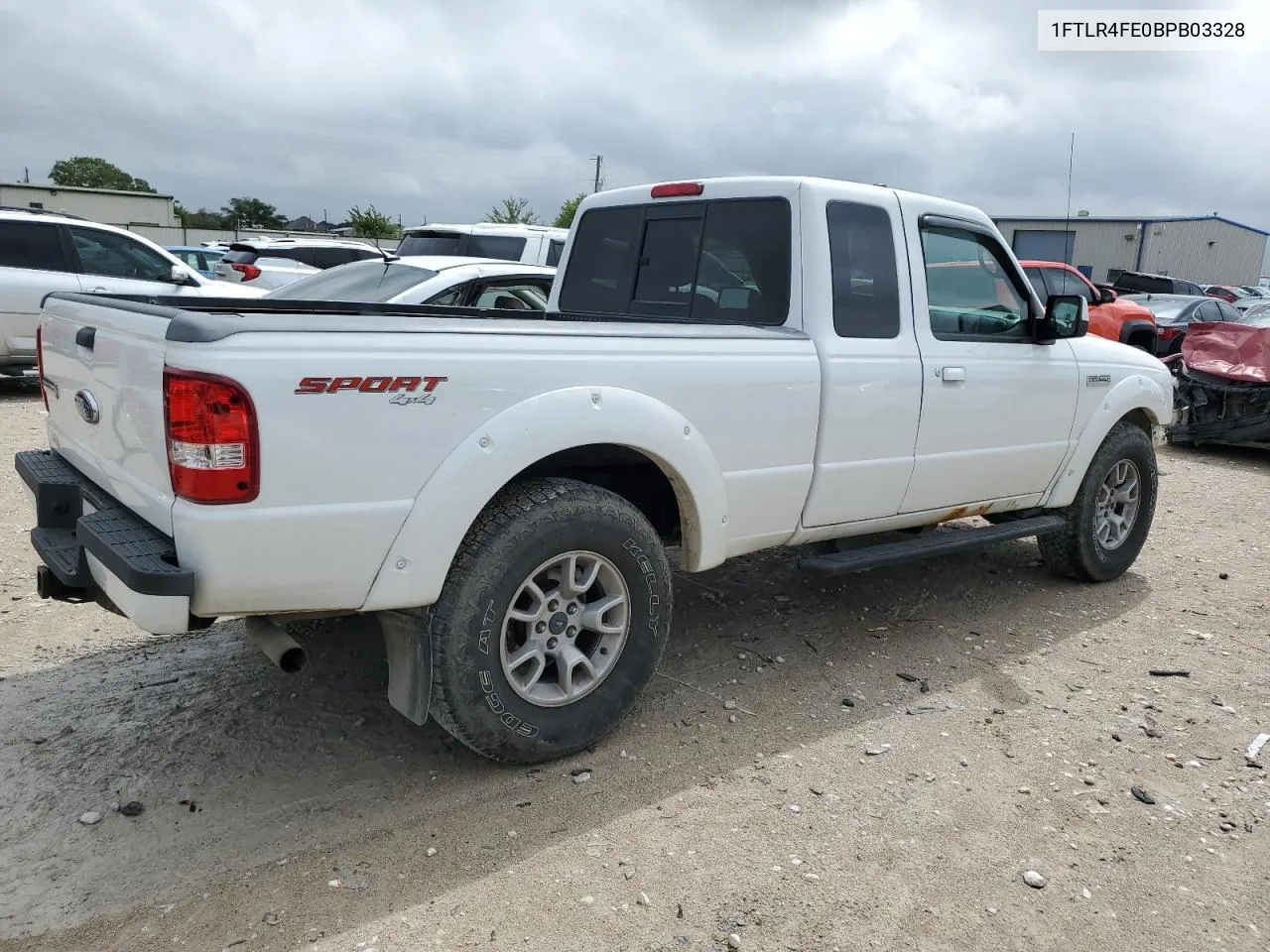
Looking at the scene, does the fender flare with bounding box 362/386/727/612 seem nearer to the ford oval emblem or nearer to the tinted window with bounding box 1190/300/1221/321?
the ford oval emblem

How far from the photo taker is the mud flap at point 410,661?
10.2 ft

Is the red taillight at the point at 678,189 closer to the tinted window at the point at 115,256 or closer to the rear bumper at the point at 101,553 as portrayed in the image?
the rear bumper at the point at 101,553

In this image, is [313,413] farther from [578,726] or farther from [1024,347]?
[1024,347]

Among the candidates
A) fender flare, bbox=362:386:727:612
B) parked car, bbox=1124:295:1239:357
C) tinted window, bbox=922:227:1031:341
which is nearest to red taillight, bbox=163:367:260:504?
fender flare, bbox=362:386:727:612

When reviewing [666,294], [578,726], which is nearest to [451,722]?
[578,726]

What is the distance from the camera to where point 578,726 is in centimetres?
343

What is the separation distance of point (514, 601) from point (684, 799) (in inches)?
32.8

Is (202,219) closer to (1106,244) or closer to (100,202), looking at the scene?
(100,202)

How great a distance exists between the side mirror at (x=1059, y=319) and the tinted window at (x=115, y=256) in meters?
8.54

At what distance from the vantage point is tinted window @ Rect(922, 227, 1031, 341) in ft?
14.8

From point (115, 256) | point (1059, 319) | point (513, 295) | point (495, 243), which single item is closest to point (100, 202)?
point (115, 256)

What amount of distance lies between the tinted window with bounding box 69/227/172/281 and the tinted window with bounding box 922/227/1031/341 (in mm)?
8249

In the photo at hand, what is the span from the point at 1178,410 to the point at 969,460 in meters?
7.72

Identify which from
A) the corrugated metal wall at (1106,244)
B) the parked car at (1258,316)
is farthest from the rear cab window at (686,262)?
the corrugated metal wall at (1106,244)
